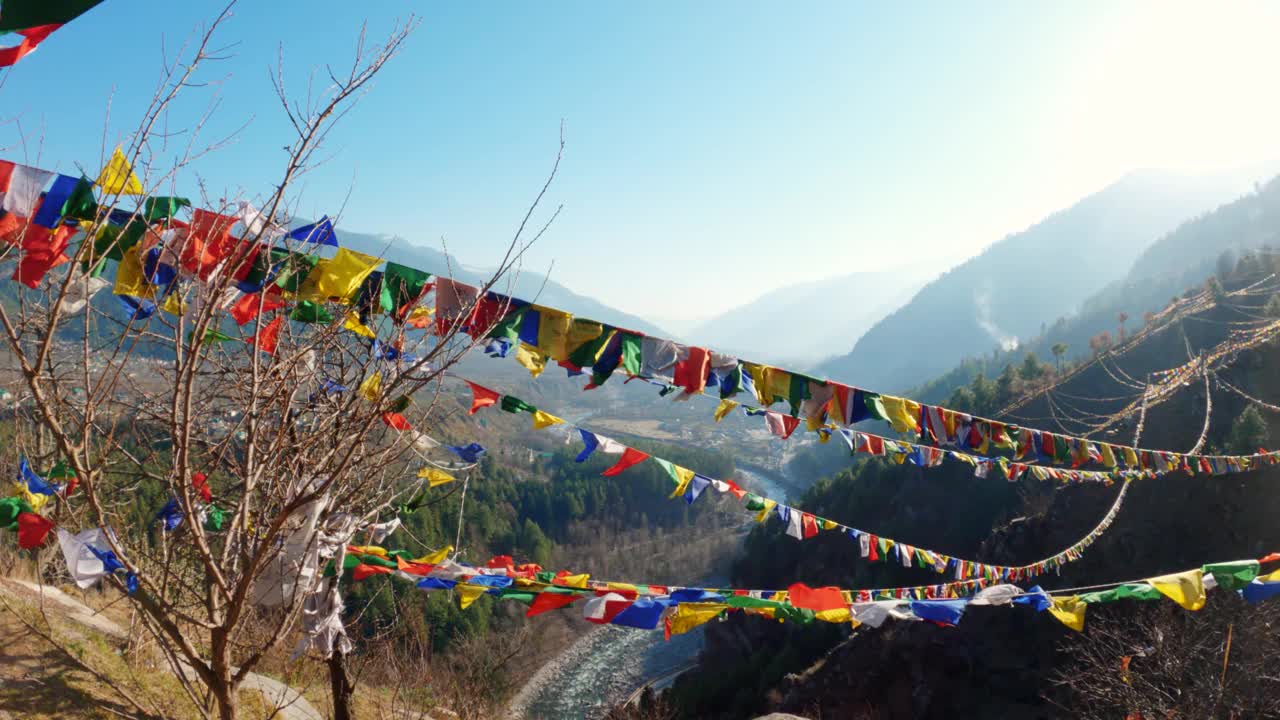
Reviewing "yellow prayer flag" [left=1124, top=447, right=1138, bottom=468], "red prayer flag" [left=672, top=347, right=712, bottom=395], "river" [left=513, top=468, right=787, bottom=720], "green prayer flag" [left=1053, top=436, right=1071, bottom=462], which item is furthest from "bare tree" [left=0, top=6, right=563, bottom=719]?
"river" [left=513, top=468, right=787, bottom=720]

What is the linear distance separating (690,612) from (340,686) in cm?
304

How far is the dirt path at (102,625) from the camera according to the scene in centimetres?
892

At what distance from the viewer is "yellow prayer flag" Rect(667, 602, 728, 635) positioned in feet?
17.2

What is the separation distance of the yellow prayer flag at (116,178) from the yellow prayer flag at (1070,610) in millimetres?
7096

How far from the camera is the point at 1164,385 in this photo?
16406 mm

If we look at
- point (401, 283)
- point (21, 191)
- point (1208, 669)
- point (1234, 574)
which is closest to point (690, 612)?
point (401, 283)

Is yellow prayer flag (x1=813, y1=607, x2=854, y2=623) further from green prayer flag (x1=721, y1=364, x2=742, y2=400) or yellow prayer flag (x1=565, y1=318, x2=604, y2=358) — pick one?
yellow prayer flag (x1=565, y1=318, x2=604, y2=358)

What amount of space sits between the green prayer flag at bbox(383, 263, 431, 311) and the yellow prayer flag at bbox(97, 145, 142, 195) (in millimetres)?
1707

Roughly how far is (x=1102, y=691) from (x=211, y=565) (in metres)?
13.3

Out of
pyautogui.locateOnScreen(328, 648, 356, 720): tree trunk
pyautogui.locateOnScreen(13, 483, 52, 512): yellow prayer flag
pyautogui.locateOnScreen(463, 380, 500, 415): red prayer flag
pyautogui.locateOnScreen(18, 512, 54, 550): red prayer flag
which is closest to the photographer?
pyautogui.locateOnScreen(18, 512, 54, 550): red prayer flag

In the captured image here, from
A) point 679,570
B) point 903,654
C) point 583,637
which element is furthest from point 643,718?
point 679,570

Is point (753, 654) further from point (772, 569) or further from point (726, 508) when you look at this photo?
point (726, 508)

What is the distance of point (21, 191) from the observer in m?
4.06

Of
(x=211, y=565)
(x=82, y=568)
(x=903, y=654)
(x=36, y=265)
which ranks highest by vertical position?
(x=36, y=265)
